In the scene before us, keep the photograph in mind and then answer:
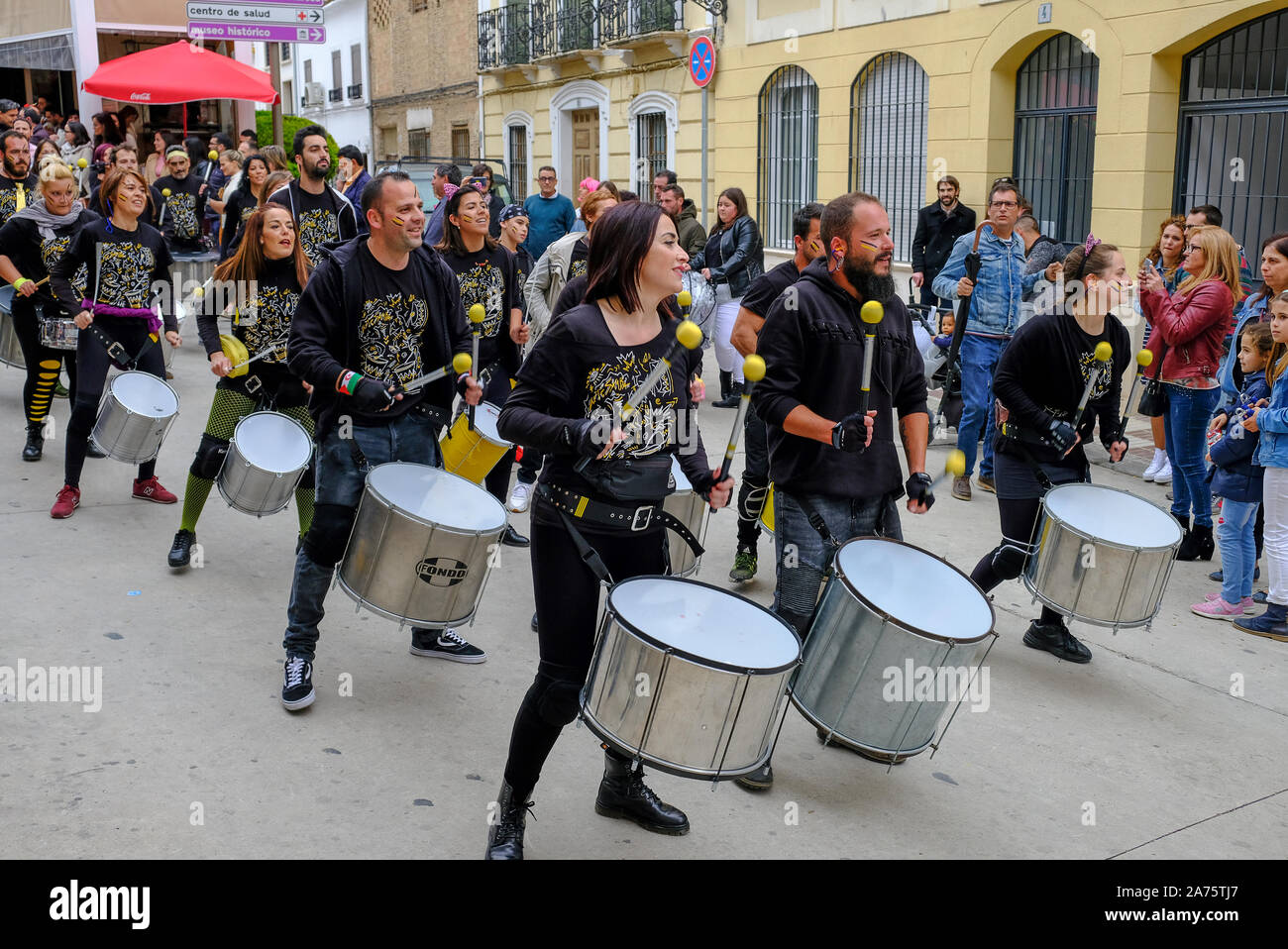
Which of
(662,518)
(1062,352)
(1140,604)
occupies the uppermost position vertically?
(1062,352)

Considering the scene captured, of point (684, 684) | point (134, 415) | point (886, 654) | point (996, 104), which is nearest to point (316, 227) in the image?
point (134, 415)

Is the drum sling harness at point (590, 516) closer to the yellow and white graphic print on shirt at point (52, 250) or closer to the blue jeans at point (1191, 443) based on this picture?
the blue jeans at point (1191, 443)

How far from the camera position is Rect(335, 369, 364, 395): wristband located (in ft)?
13.6

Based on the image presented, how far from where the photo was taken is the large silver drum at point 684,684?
9.93 ft

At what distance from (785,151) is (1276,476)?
1108 centimetres

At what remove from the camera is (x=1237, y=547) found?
18.8 ft

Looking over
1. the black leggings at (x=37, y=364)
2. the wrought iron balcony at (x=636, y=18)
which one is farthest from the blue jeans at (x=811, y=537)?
the wrought iron balcony at (x=636, y=18)

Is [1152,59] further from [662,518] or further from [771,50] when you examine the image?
[662,518]

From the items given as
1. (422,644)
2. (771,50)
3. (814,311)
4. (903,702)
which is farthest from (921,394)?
(771,50)

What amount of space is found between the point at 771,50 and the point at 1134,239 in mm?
6300

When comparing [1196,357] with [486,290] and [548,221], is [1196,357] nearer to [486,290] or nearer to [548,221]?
[486,290]

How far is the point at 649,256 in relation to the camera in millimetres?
3395

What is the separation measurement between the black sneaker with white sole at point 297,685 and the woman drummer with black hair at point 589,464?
4.16ft

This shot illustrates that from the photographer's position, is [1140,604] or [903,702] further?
[1140,604]
